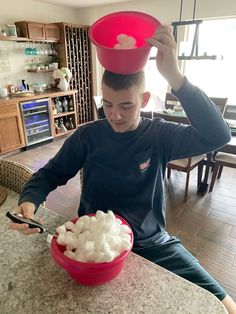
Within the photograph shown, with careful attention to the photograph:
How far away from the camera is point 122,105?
847 millimetres

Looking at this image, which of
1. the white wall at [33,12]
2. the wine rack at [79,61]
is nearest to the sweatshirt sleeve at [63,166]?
the white wall at [33,12]

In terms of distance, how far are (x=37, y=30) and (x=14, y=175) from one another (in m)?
3.70

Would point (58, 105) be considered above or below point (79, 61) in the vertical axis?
below

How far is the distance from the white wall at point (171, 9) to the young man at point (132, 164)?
12.0 feet

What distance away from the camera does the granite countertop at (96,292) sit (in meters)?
0.57

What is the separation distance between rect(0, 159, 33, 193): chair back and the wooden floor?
0.96m

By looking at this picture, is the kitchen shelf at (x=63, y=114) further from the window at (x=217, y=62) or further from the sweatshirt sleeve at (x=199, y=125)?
the sweatshirt sleeve at (x=199, y=125)

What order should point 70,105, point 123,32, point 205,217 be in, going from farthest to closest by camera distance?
point 70,105, point 205,217, point 123,32

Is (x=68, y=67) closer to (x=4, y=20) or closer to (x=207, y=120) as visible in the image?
(x=4, y=20)

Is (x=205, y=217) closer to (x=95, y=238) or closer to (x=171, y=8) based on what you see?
(x=95, y=238)

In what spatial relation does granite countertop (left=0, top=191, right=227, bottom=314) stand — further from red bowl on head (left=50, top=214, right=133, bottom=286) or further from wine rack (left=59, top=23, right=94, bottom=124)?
wine rack (left=59, top=23, right=94, bottom=124)

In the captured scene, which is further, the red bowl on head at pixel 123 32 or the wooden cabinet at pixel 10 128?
the wooden cabinet at pixel 10 128

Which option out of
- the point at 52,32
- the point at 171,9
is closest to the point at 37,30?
the point at 52,32

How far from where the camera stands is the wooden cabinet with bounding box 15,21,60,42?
385cm
